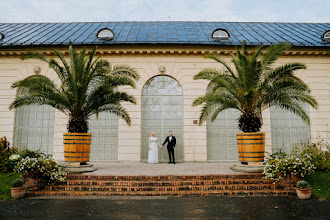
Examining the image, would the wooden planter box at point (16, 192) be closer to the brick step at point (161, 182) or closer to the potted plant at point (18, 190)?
the potted plant at point (18, 190)

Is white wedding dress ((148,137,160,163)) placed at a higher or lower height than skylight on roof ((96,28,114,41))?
lower

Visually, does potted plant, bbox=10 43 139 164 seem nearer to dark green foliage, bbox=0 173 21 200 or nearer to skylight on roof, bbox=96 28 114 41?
dark green foliage, bbox=0 173 21 200

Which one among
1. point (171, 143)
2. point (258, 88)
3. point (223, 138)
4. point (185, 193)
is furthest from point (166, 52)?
point (185, 193)

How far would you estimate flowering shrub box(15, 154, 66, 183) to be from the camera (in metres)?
8.45

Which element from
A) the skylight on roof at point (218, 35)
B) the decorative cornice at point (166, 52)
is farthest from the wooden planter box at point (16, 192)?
the skylight on roof at point (218, 35)

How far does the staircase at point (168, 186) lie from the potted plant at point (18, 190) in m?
0.30

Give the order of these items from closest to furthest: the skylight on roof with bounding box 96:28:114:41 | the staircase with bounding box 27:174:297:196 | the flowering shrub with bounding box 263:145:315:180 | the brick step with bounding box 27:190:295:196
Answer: the brick step with bounding box 27:190:295:196, the staircase with bounding box 27:174:297:196, the flowering shrub with bounding box 263:145:315:180, the skylight on roof with bounding box 96:28:114:41

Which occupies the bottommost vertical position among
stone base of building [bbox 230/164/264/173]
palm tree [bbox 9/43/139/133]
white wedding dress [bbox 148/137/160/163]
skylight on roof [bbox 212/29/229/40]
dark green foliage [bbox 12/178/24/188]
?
dark green foliage [bbox 12/178/24/188]

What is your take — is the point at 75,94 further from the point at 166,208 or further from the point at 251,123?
the point at 251,123

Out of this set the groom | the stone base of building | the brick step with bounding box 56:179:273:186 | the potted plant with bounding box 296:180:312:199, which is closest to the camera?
the potted plant with bounding box 296:180:312:199

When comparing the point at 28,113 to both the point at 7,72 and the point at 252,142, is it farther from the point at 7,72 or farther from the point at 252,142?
the point at 252,142

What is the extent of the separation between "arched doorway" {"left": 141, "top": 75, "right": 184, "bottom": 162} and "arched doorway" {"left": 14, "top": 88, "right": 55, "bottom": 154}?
19.0 ft

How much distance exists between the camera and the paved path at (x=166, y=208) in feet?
19.0

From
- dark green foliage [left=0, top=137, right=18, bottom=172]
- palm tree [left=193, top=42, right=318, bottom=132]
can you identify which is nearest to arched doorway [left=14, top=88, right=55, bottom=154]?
dark green foliage [left=0, top=137, right=18, bottom=172]
